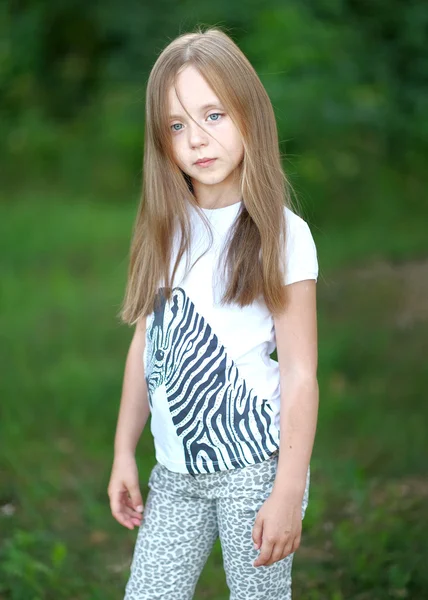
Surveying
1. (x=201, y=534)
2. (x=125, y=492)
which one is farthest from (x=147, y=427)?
(x=201, y=534)

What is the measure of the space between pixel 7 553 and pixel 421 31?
233 inches

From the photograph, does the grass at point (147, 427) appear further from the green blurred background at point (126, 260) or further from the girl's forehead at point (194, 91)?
the girl's forehead at point (194, 91)

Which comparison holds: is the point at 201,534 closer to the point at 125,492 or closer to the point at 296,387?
the point at 125,492

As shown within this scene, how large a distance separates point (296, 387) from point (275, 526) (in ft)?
0.92

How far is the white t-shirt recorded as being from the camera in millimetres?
1954

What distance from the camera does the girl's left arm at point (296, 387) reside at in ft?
6.19

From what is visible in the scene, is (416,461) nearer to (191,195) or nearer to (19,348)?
(191,195)

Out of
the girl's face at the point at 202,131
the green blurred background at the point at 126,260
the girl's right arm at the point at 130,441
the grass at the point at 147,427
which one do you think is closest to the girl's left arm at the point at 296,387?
the girl's face at the point at 202,131

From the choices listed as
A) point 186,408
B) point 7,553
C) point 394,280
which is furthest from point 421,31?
point 186,408

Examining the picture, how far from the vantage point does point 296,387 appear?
1893 millimetres

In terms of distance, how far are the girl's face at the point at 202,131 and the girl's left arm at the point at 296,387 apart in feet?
1.01

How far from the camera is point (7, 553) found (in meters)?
3.18

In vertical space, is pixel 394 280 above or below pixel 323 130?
below

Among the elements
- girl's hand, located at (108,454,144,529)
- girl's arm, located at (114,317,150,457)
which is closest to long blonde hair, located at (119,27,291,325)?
girl's arm, located at (114,317,150,457)
